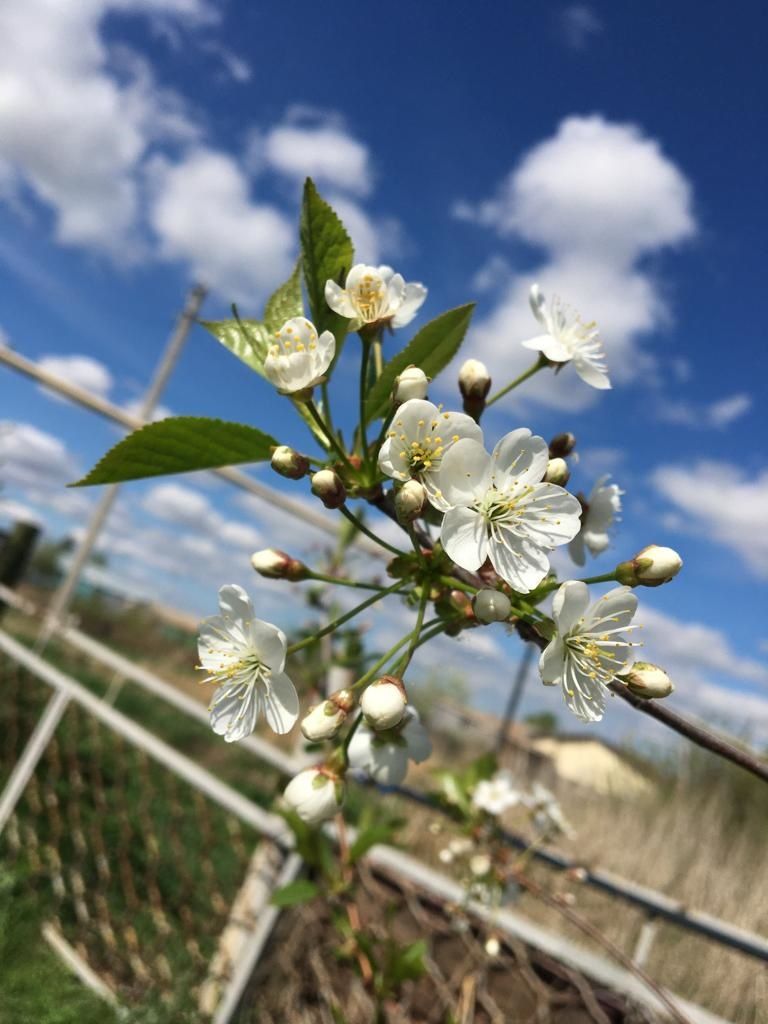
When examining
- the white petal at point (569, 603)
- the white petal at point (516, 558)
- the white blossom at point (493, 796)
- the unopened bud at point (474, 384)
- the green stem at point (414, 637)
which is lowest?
the white blossom at point (493, 796)

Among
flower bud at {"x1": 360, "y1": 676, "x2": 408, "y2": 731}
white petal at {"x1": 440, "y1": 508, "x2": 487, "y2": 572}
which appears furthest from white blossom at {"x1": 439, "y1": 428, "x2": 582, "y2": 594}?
flower bud at {"x1": 360, "y1": 676, "x2": 408, "y2": 731}

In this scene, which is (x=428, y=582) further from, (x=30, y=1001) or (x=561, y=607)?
(x=30, y=1001)

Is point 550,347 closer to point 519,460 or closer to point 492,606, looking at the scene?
point 519,460

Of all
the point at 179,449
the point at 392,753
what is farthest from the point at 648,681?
the point at 179,449

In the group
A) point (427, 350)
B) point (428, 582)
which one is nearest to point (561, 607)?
point (428, 582)

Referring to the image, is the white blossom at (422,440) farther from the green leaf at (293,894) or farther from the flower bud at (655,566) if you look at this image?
the green leaf at (293,894)

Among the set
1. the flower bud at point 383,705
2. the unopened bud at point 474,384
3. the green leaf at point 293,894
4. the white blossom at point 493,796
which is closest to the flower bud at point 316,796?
the flower bud at point 383,705

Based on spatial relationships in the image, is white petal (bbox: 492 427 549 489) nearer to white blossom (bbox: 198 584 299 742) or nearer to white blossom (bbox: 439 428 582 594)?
white blossom (bbox: 439 428 582 594)
